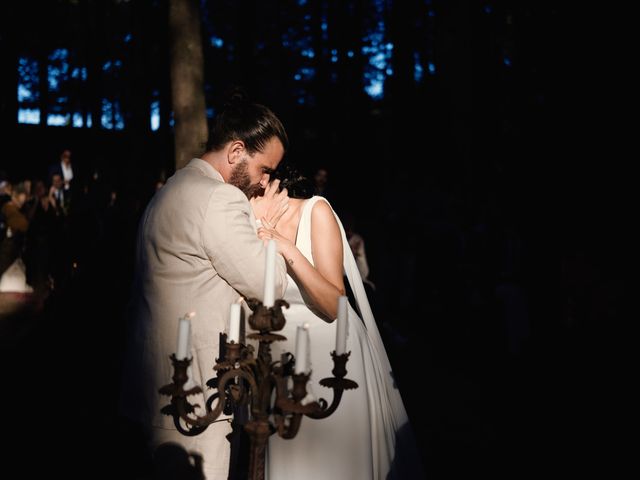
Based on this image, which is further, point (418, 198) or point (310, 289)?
point (418, 198)

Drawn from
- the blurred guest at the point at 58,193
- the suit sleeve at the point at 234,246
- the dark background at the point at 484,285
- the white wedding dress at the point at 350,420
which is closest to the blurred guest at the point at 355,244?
the dark background at the point at 484,285

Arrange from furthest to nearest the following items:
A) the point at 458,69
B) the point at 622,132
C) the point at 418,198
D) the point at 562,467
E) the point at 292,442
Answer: the point at 418,198 < the point at 458,69 < the point at 622,132 < the point at 562,467 < the point at 292,442

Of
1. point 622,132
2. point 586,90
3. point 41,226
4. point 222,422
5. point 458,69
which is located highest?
point 458,69

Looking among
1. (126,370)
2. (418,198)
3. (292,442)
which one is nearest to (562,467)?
(292,442)

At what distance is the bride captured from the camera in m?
2.96

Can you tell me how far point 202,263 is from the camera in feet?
7.86

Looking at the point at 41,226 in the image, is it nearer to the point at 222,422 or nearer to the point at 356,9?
the point at 222,422

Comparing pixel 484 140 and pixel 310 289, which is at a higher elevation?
pixel 484 140

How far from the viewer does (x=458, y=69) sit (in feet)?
41.0

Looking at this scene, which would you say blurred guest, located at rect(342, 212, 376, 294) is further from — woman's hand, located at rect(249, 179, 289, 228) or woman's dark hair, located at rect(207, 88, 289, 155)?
woman's dark hair, located at rect(207, 88, 289, 155)

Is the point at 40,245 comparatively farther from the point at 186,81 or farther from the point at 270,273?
the point at 270,273

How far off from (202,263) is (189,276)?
8 cm

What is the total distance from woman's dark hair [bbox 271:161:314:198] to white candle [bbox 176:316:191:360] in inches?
59.2

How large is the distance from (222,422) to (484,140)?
1139 centimetres
